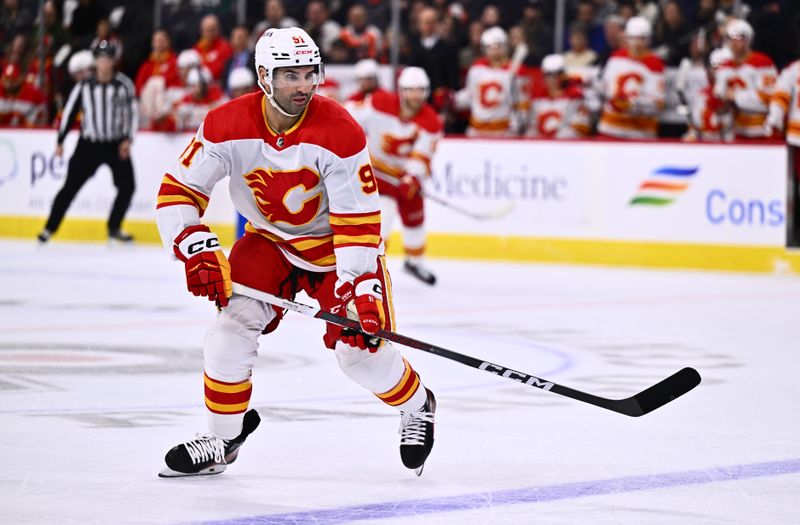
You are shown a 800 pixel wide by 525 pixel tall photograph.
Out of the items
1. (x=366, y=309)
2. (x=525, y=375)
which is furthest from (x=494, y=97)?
(x=366, y=309)

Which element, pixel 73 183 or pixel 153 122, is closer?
pixel 73 183

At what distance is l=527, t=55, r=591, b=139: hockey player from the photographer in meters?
10.9

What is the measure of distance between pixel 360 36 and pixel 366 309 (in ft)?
26.6

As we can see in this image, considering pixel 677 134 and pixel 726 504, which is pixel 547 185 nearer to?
pixel 677 134

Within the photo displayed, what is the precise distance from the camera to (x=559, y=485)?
12.0ft

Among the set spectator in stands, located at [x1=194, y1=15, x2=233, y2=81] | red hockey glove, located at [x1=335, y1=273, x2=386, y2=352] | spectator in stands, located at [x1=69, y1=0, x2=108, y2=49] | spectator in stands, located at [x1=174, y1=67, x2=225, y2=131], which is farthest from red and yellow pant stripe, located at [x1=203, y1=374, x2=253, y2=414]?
spectator in stands, located at [x1=69, y1=0, x2=108, y2=49]

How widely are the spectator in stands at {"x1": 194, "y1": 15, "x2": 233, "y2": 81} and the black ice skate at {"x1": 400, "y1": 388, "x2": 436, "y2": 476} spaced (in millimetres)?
8560

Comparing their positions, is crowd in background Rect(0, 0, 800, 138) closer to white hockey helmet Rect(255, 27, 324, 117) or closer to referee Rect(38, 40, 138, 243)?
referee Rect(38, 40, 138, 243)

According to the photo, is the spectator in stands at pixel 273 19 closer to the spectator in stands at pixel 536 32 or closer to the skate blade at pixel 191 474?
the spectator in stands at pixel 536 32

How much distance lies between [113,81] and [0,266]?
2.15 m

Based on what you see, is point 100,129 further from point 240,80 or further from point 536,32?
point 536,32

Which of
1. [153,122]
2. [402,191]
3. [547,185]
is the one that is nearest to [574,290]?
[402,191]

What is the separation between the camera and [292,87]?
3715 mm

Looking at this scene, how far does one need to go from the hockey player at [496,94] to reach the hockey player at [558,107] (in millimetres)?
131
